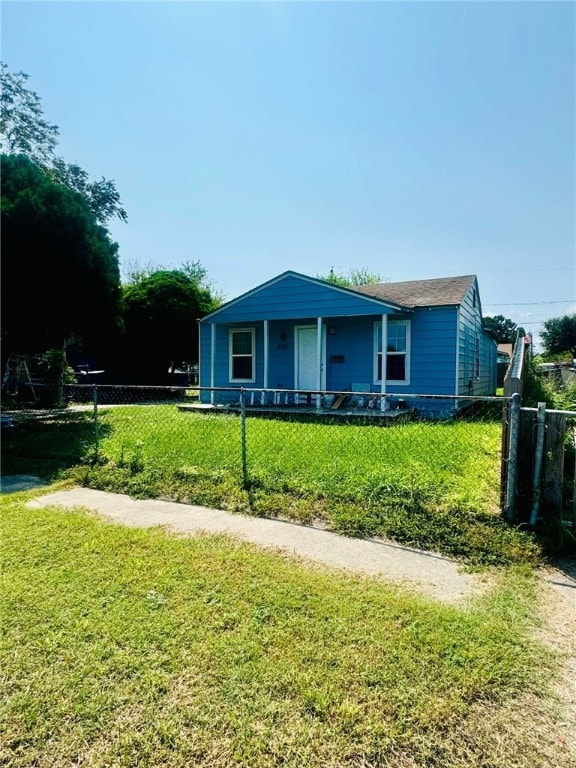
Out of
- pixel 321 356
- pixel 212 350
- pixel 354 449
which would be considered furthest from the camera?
pixel 212 350

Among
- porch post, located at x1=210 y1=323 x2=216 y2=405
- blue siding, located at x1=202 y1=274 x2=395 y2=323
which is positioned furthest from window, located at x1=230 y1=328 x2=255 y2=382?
blue siding, located at x1=202 y1=274 x2=395 y2=323

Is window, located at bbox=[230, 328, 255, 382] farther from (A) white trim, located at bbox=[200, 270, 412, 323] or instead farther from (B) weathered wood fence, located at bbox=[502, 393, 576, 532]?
(B) weathered wood fence, located at bbox=[502, 393, 576, 532]

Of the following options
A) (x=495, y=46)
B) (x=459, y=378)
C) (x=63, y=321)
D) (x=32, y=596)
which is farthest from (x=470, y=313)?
(x=32, y=596)

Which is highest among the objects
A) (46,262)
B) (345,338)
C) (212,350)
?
(46,262)

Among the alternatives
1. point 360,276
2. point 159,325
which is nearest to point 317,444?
point 159,325

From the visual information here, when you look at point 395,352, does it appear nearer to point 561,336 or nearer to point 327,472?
point 327,472

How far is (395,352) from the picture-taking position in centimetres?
1139

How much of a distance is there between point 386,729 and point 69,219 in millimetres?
10094

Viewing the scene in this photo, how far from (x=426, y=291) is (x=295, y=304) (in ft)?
13.0

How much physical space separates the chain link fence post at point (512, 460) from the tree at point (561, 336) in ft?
152

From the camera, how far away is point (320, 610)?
249 cm

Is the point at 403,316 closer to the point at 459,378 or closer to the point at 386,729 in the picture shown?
the point at 459,378

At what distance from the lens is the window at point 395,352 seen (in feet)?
36.9

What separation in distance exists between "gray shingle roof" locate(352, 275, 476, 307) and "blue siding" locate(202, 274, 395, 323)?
2.60 feet
